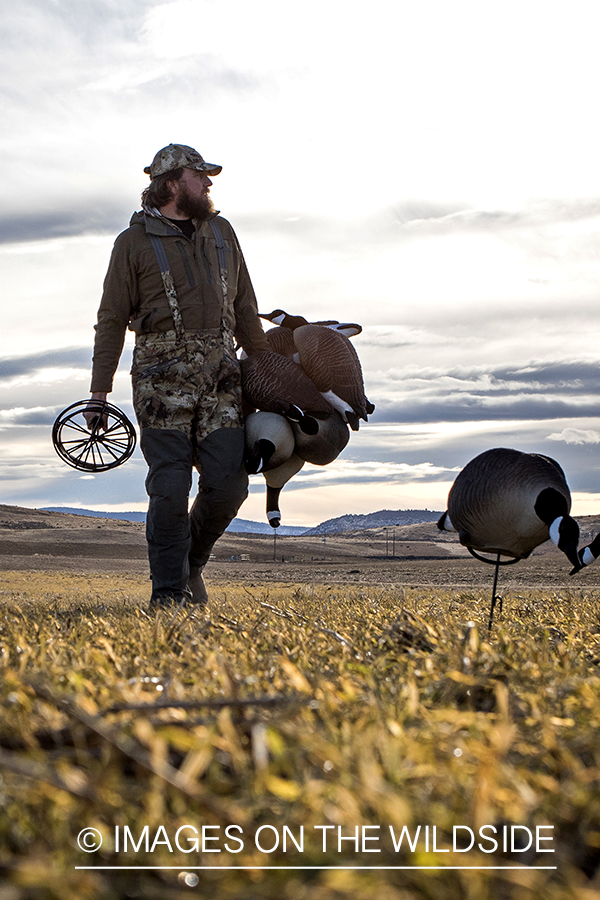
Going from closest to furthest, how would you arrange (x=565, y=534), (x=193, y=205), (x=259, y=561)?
(x=565, y=534) → (x=193, y=205) → (x=259, y=561)

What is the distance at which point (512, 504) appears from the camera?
3.34 m

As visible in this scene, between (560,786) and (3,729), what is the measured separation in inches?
40.5

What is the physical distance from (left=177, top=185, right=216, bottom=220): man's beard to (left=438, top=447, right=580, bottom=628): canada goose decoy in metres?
2.88

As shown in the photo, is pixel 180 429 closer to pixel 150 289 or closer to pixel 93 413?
pixel 93 413

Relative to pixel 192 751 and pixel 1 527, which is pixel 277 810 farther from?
pixel 1 527

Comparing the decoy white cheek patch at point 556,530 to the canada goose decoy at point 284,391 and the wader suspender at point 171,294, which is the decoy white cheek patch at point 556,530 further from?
the wader suspender at point 171,294

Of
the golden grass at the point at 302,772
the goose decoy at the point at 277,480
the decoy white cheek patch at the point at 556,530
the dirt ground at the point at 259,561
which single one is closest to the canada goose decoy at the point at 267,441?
the goose decoy at the point at 277,480

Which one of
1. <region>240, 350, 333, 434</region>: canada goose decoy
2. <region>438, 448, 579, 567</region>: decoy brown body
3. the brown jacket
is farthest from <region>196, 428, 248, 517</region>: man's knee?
<region>438, 448, 579, 567</region>: decoy brown body

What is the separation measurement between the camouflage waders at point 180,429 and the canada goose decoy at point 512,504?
216cm

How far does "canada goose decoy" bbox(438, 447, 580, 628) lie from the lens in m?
3.32

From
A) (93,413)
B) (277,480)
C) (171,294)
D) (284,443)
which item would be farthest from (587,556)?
(93,413)

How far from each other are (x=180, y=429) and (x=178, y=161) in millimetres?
1792

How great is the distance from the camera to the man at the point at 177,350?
5.19 metres

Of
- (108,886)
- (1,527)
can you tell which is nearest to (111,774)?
(108,886)
